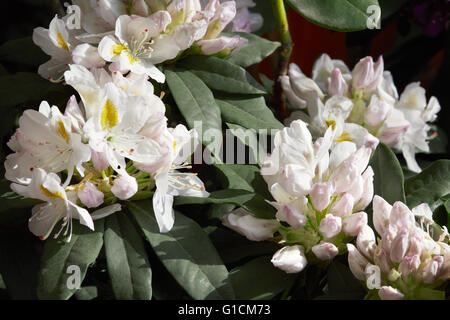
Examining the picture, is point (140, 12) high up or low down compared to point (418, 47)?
up

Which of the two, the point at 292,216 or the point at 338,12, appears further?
the point at 338,12

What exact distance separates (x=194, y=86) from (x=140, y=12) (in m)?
0.14

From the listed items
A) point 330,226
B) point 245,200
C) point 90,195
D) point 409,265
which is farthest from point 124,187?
point 409,265

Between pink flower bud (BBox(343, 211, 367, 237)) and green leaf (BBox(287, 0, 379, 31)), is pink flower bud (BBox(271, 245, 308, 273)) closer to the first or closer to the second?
pink flower bud (BBox(343, 211, 367, 237))

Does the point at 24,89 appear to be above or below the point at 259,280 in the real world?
above

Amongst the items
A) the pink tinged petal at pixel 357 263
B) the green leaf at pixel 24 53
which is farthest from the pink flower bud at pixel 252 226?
the green leaf at pixel 24 53

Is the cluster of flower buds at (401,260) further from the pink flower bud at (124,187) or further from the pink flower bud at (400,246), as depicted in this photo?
the pink flower bud at (124,187)

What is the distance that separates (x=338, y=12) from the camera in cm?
97

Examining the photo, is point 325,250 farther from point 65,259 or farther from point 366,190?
point 65,259

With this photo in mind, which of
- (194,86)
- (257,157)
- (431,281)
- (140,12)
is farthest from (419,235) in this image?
(140,12)

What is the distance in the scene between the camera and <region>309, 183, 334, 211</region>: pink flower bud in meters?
0.84

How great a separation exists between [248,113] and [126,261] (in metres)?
0.31
